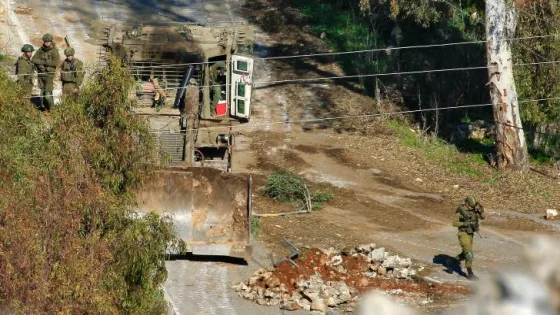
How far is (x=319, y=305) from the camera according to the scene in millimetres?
13656

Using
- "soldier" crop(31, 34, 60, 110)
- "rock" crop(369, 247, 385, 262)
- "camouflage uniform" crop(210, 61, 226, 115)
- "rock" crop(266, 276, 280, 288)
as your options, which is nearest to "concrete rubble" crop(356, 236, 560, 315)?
"rock" crop(266, 276, 280, 288)

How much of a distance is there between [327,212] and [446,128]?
23.8ft

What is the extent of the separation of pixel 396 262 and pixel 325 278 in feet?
4.55

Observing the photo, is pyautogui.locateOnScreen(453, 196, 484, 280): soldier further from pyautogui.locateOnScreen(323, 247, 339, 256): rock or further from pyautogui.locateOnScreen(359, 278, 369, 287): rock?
pyautogui.locateOnScreen(323, 247, 339, 256): rock

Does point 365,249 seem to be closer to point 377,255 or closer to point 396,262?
point 377,255

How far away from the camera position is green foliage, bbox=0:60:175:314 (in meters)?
7.87

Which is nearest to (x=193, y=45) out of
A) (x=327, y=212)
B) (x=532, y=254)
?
(x=327, y=212)

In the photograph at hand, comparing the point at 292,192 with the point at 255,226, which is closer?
the point at 255,226

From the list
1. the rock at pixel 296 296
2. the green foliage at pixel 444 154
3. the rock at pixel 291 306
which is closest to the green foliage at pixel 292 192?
the green foliage at pixel 444 154

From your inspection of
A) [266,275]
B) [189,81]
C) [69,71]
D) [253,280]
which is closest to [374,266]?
[266,275]

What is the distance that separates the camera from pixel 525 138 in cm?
2377

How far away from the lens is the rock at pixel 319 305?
13.6 metres

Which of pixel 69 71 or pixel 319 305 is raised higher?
pixel 69 71

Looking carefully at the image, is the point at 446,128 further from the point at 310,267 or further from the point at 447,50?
the point at 310,267
